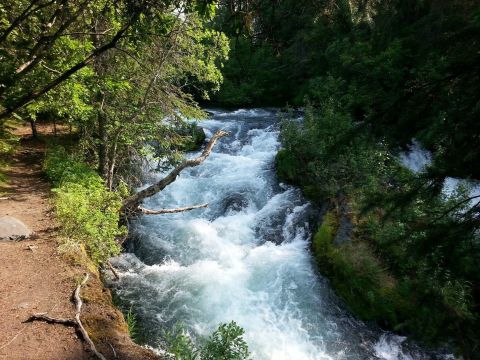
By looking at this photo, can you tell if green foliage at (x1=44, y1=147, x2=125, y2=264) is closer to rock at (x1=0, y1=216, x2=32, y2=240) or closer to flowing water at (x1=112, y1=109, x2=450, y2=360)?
rock at (x1=0, y1=216, x2=32, y2=240)

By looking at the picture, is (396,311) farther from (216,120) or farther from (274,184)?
(216,120)

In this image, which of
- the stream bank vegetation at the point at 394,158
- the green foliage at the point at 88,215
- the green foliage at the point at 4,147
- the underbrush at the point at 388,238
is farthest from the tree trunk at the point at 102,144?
the underbrush at the point at 388,238

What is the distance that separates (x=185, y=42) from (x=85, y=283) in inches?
235

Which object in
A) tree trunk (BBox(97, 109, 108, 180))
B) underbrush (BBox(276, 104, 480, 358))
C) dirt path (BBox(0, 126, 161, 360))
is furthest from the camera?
tree trunk (BBox(97, 109, 108, 180))

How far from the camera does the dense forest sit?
9.25 feet

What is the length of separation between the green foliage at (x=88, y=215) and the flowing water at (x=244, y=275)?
4.60 ft

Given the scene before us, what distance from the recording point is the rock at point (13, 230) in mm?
7235

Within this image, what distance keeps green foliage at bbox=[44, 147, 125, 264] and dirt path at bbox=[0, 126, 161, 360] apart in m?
0.42

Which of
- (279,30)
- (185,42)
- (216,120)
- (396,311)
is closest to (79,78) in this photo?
(185,42)

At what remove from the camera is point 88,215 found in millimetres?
7289

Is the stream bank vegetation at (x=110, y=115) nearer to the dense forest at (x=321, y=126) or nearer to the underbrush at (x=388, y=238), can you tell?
the dense forest at (x=321, y=126)

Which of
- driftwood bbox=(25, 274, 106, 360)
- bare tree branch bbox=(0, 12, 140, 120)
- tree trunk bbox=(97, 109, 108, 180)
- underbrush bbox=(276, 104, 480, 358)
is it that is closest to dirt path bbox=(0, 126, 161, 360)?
driftwood bbox=(25, 274, 106, 360)

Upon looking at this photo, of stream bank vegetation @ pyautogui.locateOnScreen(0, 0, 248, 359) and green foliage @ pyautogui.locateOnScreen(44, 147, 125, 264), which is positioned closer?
stream bank vegetation @ pyautogui.locateOnScreen(0, 0, 248, 359)

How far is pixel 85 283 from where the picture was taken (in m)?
6.27
